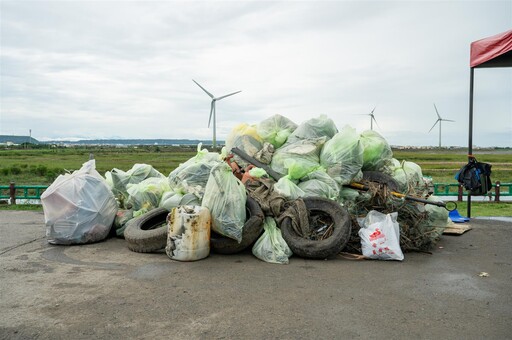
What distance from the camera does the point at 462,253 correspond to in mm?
6414

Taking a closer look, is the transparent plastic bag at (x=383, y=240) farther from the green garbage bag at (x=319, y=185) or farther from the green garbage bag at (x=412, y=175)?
the green garbage bag at (x=412, y=175)

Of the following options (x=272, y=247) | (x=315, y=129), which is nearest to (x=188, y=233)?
(x=272, y=247)

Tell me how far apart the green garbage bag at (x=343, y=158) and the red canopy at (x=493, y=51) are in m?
3.13

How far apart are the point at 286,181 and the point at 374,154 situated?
6.46 ft

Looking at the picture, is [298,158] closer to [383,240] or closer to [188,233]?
[383,240]

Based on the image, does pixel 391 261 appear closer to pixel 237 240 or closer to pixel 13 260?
pixel 237 240

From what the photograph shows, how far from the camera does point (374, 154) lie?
7.80 m

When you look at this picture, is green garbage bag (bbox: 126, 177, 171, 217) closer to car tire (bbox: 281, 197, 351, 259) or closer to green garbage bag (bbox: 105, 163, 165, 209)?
green garbage bag (bbox: 105, 163, 165, 209)

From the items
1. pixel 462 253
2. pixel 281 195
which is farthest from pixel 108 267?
pixel 462 253

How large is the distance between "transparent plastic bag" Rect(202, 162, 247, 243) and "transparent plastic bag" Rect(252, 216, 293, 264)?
1.20 feet

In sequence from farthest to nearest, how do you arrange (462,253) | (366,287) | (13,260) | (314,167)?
1. (314,167)
2. (462,253)
3. (13,260)
4. (366,287)

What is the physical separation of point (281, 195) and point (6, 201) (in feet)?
33.0

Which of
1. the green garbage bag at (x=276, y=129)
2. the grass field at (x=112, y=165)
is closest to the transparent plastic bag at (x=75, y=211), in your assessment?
the green garbage bag at (x=276, y=129)

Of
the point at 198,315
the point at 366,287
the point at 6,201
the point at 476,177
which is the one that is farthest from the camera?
the point at 6,201
